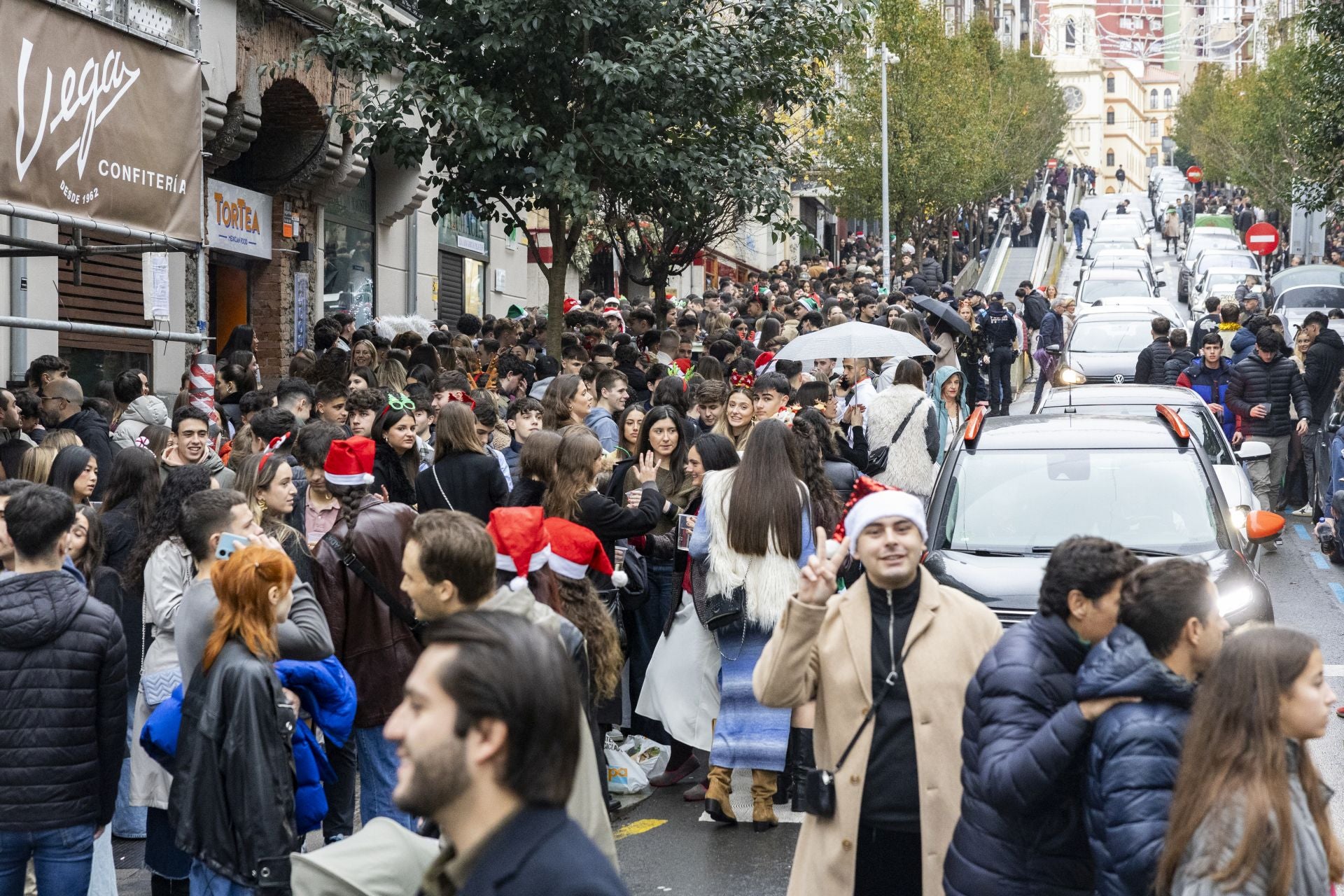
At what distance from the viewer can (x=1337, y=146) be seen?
864 inches

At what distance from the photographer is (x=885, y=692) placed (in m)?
4.52

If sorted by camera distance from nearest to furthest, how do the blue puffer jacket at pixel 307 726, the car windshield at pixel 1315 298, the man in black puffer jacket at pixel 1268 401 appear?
the blue puffer jacket at pixel 307 726, the man in black puffer jacket at pixel 1268 401, the car windshield at pixel 1315 298

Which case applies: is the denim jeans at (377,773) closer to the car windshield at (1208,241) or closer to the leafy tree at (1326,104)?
the leafy tree at (1326,104)

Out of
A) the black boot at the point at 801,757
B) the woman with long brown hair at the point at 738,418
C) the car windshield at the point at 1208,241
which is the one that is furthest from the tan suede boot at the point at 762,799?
the car windshield at the point at 1208,241

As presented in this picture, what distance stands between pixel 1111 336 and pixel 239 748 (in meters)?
19.3

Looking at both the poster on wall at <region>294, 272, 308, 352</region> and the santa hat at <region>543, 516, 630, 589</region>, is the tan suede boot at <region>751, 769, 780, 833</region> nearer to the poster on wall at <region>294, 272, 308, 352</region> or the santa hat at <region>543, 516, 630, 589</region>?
the santa hat at <region>543, 516, 630, 589</region>

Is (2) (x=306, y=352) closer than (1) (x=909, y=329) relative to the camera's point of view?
Yes

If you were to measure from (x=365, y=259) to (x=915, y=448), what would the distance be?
11297 millimetres

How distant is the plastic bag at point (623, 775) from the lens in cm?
802

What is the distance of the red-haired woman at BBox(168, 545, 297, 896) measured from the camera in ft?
15.8

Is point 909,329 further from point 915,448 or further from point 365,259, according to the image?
point 365,259

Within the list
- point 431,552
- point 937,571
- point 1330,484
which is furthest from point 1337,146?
point 431,552

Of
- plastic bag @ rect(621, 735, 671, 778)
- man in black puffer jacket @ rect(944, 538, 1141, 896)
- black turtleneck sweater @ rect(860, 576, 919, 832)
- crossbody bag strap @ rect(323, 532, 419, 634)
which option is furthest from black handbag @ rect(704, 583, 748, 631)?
man in black puffer jacket @ rect(944, 538, 1141, 896)

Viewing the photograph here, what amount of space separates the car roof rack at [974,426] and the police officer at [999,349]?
46.3ft
